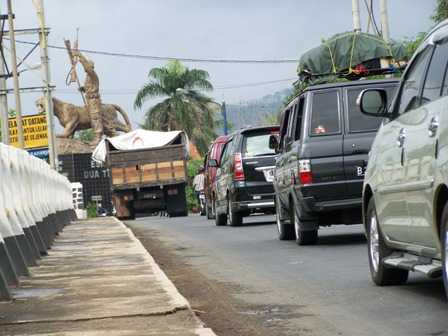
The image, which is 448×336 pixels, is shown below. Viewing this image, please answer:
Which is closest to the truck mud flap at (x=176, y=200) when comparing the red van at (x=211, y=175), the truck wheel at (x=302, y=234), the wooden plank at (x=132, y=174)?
the wooden plank at (x=132, y=174)

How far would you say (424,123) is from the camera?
837cm

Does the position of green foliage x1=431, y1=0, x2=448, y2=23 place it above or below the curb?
above

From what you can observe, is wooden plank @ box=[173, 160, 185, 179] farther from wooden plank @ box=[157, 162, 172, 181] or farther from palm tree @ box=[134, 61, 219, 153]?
palm tree @ box=[134, 61, 219, 153]

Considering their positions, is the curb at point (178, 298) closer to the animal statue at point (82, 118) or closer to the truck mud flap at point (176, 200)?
the truck mud flap at point (176, 200)

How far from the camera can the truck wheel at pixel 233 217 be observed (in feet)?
81.6

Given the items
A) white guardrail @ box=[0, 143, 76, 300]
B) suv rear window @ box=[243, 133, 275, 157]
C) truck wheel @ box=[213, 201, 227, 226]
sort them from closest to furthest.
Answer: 1. white guardrail @ box=[0, 143, 76, 300]
2. suv rear window @ box=[243, 133, 275, 157]
3. truck wheel @ box=[213, 201, 227, 226]

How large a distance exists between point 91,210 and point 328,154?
147 ft

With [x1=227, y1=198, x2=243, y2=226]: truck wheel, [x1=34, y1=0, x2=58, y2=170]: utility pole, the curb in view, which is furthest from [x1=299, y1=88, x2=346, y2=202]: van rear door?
[x1=34, y1=0, x2=58, y2=170]: utility pole

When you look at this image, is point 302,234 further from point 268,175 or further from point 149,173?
point 149,173

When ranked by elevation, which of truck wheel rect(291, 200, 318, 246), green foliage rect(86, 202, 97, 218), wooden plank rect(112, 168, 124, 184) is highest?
wooden plank rect(112, 168, 124, 184)

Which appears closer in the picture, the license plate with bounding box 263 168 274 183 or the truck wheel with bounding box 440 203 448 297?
the truck wheel with bounding box 440 203 448 297

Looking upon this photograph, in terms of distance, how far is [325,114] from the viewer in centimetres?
1584

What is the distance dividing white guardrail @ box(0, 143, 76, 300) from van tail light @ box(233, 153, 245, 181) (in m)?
4.58

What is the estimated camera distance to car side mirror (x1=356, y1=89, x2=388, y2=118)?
32.9 feet
